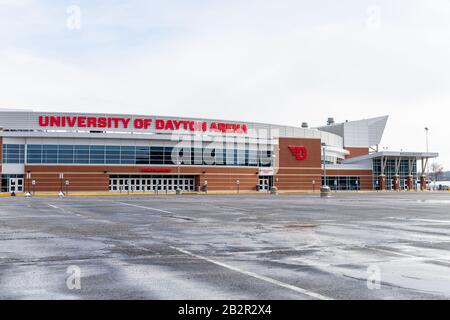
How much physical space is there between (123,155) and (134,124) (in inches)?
217

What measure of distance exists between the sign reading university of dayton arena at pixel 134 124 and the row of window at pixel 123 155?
342 centimetres

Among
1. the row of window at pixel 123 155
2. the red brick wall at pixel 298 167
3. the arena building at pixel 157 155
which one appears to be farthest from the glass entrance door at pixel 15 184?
the red brick wall at pixel 298 167

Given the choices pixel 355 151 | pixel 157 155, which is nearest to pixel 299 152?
pixel 157 155

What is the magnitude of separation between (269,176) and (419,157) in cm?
3634

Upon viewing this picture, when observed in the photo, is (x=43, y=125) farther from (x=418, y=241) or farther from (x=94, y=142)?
(x=418, y=241)

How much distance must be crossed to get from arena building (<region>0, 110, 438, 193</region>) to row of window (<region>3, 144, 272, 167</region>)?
152mm

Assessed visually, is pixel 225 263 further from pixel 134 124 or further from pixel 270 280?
Result: pixel 134 124

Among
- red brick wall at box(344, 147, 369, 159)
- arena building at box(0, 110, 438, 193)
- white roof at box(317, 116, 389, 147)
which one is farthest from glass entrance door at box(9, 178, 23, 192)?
white roof at box(317, 116, 389, 147)

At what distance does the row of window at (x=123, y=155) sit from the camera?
72062 mm

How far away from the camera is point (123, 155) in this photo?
7562 centimetres

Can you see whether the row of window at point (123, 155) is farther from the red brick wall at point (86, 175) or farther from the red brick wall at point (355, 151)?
the red brick wall at point (355, 151)

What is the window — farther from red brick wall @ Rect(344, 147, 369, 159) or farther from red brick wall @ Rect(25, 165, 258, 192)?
red brick wall @ Rect(344, 147, 369, 159)
